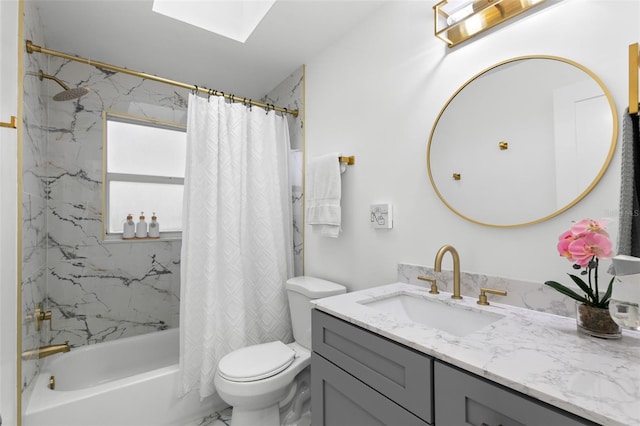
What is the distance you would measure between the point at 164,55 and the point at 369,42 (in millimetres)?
1507

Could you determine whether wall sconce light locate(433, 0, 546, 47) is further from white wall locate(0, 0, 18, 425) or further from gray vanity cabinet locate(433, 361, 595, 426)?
white wall locate(0, 0, 18, 425)

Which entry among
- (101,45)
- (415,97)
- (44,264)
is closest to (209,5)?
(101,45)

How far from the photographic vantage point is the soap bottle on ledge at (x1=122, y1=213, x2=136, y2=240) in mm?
2289

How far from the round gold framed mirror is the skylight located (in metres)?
1.26

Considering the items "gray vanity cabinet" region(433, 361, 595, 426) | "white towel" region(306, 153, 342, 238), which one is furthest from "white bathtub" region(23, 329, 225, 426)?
"gray vanity cabinet" region(433, 361, 595, 426)

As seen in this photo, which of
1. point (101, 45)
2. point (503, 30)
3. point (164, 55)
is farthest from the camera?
point (164, 55)

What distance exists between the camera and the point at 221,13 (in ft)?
6.25

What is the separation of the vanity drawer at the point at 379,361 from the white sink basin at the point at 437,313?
21cm

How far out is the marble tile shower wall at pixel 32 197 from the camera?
→ 1.39m

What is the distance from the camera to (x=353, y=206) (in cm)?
178

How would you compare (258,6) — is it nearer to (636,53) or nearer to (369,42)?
(369,42)

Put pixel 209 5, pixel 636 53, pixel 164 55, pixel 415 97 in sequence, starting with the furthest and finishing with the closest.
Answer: pixel 164 55 → pixel 209 5 → pixel 415 97 → pixel 636 53

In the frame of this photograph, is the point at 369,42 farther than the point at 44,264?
No

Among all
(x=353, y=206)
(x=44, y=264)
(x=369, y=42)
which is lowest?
(x=44, y=264)
